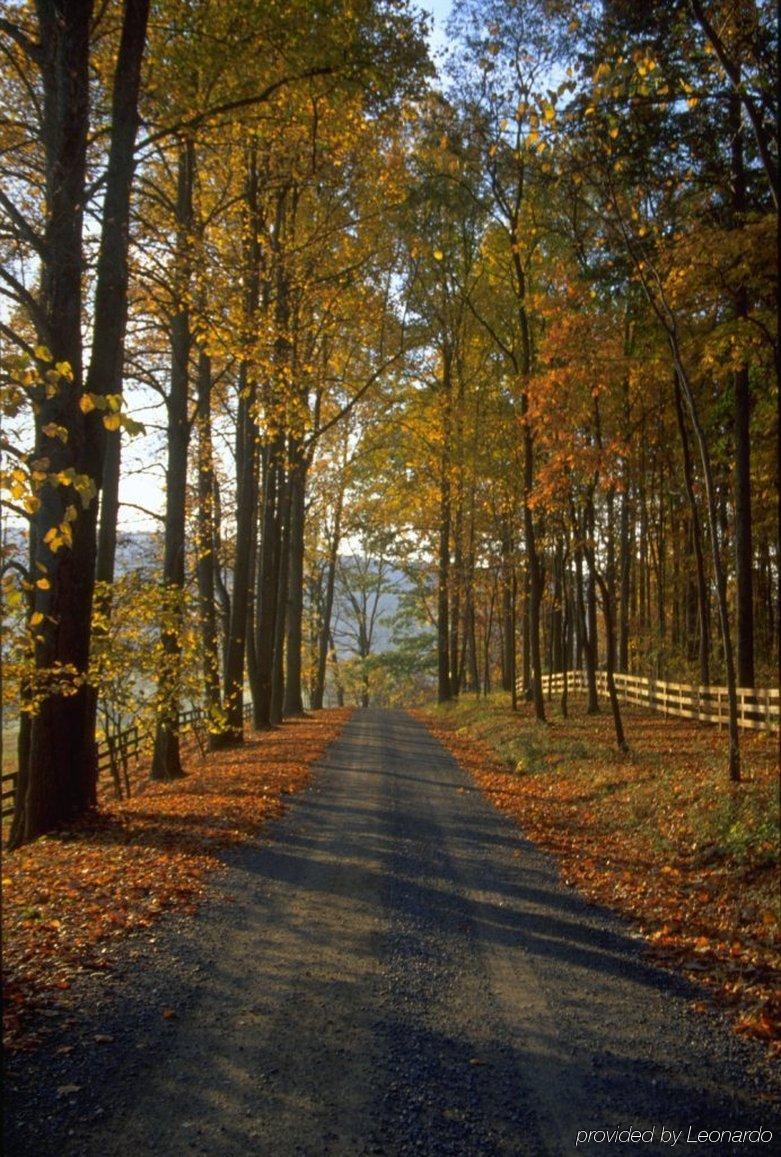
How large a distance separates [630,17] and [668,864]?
33.8 feet

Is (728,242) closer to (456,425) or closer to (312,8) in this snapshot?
(312,8)

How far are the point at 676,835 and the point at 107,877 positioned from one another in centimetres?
608

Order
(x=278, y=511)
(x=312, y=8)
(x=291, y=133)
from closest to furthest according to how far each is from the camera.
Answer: (x=312, y=8) < (x=291, y=133) < (x=278, y=511)

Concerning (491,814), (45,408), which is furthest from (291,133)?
(491,814)

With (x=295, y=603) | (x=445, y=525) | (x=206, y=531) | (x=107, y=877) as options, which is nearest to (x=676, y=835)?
(x=107, y=877)

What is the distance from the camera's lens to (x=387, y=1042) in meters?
4.34

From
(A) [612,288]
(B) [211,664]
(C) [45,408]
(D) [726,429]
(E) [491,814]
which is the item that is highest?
(A) [612,288]

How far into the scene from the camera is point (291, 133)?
12.1 m

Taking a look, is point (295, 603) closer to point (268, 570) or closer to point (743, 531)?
point (268, 570)

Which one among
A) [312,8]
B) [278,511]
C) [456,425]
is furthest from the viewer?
[456,425]

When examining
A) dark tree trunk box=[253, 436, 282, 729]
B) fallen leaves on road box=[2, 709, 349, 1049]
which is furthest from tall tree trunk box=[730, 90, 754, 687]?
dark tree trunk box=[253, 436, 282, 729]

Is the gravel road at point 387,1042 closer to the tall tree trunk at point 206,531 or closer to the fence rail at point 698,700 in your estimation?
the fence rail at point 698,700

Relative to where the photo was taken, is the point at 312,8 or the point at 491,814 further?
the point at 491,814

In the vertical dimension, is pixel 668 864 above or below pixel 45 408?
below
